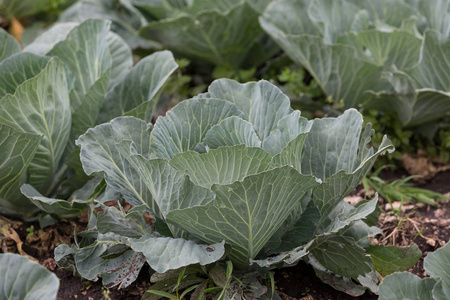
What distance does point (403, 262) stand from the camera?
249 centimetres

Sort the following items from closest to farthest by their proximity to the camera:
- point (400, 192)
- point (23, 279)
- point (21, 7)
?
point (23, 279)
point (400, 192)
point (21, 7)

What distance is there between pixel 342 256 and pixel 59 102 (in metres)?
1.58

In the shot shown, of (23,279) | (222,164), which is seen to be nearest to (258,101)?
(222,164)

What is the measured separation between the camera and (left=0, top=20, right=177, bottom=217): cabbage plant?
2.52 meters

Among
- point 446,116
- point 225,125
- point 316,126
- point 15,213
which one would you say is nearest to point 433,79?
point 446,116


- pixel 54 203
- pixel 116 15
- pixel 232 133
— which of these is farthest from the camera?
pixel 116 15

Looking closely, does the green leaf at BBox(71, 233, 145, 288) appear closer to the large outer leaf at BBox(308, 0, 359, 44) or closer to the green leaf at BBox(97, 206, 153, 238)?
the green leaf at BBox(97, 206, 153, 238)

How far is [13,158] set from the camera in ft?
8.19

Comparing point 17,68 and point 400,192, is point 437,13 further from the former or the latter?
point 17,68

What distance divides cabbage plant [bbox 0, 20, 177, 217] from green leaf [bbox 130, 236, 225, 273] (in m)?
0.63

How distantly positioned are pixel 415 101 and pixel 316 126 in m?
1.09

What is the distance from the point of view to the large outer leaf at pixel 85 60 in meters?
2.90

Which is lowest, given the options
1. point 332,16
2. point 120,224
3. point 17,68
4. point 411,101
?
point 411,101

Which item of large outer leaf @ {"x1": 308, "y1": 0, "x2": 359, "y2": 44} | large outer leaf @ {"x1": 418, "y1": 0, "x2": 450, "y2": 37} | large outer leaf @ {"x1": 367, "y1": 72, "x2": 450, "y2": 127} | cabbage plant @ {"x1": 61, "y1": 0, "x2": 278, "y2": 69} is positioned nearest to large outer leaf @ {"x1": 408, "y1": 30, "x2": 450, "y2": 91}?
large outer leaf @ {"x1": 367, "y1": 72, "x2": 450, "y2": 127}
